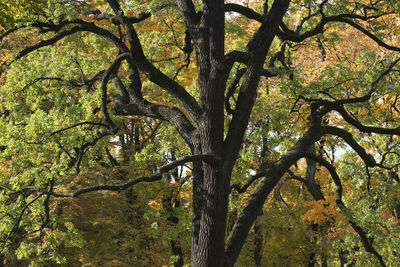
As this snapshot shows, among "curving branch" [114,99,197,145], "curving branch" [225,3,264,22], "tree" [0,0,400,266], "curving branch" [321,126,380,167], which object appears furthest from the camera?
"curving branch" [321,126,380,167]

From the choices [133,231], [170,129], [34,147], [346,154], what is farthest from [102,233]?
[346,154]

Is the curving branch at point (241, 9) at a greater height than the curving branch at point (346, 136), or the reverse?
the curving branch at point (241, 9)

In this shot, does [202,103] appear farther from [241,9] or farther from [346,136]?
[346,136]

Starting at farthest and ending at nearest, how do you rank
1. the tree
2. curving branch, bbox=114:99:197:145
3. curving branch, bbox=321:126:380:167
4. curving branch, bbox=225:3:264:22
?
curving branch, bbox=321:126:380:167 → curving branch, bbox=225:3:264:22 → curving branch, bbox=114:99:197:145 → the tree

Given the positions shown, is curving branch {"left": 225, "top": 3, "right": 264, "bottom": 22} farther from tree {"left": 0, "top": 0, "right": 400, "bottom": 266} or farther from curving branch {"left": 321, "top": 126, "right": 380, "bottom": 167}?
curving branch {"left": 321, "top": 126, "right": 380, "bottom": 167}

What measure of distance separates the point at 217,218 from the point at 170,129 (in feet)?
19.5

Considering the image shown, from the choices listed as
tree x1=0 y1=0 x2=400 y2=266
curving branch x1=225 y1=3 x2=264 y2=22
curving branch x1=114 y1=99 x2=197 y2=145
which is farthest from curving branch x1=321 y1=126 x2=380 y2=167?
curving branch x1=114 y1=99 x2=197 y2=145

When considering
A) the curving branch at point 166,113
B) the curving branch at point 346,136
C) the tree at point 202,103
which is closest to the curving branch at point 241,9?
the tree at point 202,103

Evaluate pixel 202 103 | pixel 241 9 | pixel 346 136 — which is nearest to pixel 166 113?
pixel 202 103

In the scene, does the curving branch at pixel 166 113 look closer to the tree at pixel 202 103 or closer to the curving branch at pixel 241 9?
the tree at pixel 202 103

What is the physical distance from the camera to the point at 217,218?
21.6ft

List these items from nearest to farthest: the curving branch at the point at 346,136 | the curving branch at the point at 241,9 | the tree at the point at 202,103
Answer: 1. the tree at the point at 202,103
2. the curving branch at the point at 241,9
3. the curving branch at the point at 346,136

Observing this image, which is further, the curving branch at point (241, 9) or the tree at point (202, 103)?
the curving branch at point (241, 9)

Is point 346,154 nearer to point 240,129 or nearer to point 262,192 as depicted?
point 262,192
